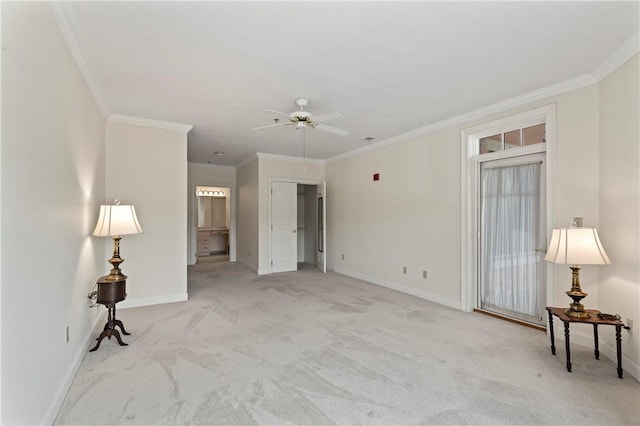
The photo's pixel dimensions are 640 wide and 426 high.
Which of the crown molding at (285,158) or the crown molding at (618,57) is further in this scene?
the crown molding at (285,158)

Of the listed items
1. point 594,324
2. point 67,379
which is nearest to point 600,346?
point 594,324

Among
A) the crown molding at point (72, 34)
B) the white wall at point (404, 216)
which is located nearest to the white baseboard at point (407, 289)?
the white wall at point (404, 216)

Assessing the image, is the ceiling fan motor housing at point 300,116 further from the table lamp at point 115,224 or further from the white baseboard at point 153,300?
the white baseboard at point 153,300

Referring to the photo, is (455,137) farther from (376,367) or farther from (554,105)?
(376,367)

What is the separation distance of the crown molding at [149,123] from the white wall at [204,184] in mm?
3451

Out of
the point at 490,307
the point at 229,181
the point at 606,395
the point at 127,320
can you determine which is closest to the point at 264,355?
the point at 127,320

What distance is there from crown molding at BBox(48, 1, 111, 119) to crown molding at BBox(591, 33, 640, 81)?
403cm

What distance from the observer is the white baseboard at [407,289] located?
435 centimetres

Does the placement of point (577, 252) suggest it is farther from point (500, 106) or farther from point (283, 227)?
point (283, 227)

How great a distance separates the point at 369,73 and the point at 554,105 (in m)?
2.00

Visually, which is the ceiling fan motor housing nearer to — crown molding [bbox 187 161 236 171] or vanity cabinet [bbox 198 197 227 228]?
crown molding [bbox 187 161 236 171]

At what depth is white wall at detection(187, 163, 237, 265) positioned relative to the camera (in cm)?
784

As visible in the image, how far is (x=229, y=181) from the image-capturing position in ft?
27.2

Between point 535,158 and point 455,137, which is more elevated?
point 455,137
